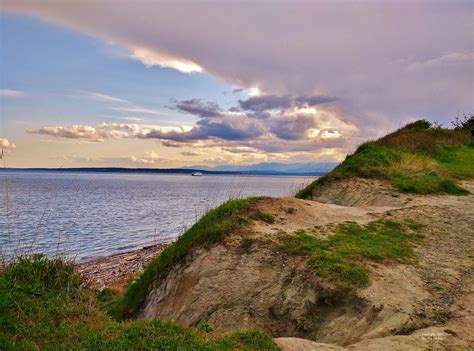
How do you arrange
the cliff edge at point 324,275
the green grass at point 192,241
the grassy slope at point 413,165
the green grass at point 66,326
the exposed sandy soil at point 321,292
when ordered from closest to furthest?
the green grass at point 66,326 < the exposed sandy soil at point 321,292 < the cliff edge at point 324,275 < the green grass at point 192,241 < the grassy slope at point 413,165

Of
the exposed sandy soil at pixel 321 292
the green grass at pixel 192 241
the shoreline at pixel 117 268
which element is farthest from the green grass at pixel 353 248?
the shoreline at pixel 117 268

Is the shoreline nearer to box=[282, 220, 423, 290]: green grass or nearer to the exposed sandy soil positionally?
the exposed sandy soil

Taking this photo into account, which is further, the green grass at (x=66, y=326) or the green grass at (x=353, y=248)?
the green grass at (x=353, y=248)

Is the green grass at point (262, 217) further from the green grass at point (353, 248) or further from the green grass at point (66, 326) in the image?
the green grass at point (66, 326)

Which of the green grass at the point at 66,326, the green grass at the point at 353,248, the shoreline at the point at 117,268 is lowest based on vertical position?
the shoreline at the point at 117,268

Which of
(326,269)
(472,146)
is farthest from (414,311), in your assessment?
(472,146)

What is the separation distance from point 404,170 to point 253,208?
9.66 m

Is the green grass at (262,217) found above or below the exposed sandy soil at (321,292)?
above

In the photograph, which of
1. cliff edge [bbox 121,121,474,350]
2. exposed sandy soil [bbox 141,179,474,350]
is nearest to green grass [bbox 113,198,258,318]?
cliff edge [bbox 121,121,474,350]

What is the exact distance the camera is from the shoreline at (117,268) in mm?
18819

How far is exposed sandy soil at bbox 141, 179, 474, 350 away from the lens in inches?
265

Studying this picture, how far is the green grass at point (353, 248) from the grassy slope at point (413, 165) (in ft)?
18.6

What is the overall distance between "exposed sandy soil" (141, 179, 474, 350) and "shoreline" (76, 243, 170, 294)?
7799 mm

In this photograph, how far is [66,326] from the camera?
21.5 ft
